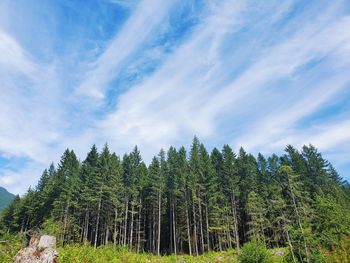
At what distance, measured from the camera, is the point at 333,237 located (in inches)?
817

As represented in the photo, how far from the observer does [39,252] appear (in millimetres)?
12703

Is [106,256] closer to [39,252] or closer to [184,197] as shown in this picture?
[39,252]

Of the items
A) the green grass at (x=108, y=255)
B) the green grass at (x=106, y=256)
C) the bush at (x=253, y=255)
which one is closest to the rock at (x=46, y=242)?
the green grass at (x=108, y=255)

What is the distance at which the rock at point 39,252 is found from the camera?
12.4 metres

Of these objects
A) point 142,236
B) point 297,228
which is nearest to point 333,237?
point 297,228

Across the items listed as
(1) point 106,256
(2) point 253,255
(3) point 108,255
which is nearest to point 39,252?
(1) point 106,256

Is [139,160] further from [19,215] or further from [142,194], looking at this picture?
[19,215]

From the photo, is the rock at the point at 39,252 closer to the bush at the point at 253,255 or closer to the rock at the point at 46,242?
the rock at the point at 46,242

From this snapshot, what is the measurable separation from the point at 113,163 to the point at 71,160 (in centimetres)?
1954

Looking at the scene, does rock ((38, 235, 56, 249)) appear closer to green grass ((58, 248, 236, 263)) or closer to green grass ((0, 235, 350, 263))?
green grass ((0, 235, 350, 263))

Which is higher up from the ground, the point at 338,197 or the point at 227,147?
the point at 227,147

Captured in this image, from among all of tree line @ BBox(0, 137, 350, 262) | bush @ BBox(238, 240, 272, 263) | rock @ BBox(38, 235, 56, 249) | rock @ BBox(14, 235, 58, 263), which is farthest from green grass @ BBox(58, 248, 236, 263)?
bush @ BBox(238, 240, 272, 263)

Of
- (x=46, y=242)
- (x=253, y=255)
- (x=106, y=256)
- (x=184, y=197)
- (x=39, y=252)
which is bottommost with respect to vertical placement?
(x=253, y=255)

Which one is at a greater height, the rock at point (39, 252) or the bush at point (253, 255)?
the rock at point (39, 252)
